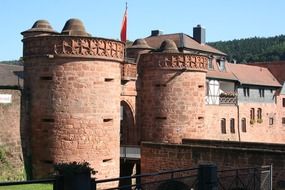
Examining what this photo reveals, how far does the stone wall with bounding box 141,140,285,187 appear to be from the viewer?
611 inches

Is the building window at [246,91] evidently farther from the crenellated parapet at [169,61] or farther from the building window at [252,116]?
the crenellated parapet at [169,61]

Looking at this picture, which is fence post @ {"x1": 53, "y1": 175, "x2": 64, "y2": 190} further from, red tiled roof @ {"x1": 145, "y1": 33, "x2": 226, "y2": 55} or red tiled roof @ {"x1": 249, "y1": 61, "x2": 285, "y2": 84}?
red tiled roof @ {"x1": 249, "y1": 61, "x2": 285, "y2": 84}

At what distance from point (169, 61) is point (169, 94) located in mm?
1458

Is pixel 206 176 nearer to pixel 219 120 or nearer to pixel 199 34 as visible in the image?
pixel 219 120

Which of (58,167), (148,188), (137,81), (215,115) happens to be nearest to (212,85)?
(215,115)

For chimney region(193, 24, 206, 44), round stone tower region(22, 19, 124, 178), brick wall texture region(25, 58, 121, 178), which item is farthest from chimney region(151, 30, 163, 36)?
brick wall texture region(25, 58, 121, 178)

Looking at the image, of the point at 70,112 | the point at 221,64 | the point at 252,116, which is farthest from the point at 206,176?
the point at 252,116

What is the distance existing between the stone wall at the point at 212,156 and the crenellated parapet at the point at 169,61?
339cm

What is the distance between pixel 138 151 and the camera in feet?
68.5

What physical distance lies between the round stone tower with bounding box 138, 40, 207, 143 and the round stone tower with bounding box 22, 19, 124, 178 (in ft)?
13.8

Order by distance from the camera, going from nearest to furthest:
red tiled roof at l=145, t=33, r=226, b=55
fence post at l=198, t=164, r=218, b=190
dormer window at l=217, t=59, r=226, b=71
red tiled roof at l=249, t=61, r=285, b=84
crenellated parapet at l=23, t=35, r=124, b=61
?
fence post at l=198, t=164, r=218, b=190
crenellated parapet at l=23, t=35, r=124, b=61
red tiled roof at l=145, t=33, r=226, b=55
dormer window at l=217, t=59, r=226, b=71
red tiled roof at l=249, t=61, r=285, b=84

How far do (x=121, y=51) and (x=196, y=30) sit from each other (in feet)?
67.4

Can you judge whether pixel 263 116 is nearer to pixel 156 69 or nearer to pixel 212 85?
pixel 212 85

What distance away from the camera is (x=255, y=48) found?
111 metres
